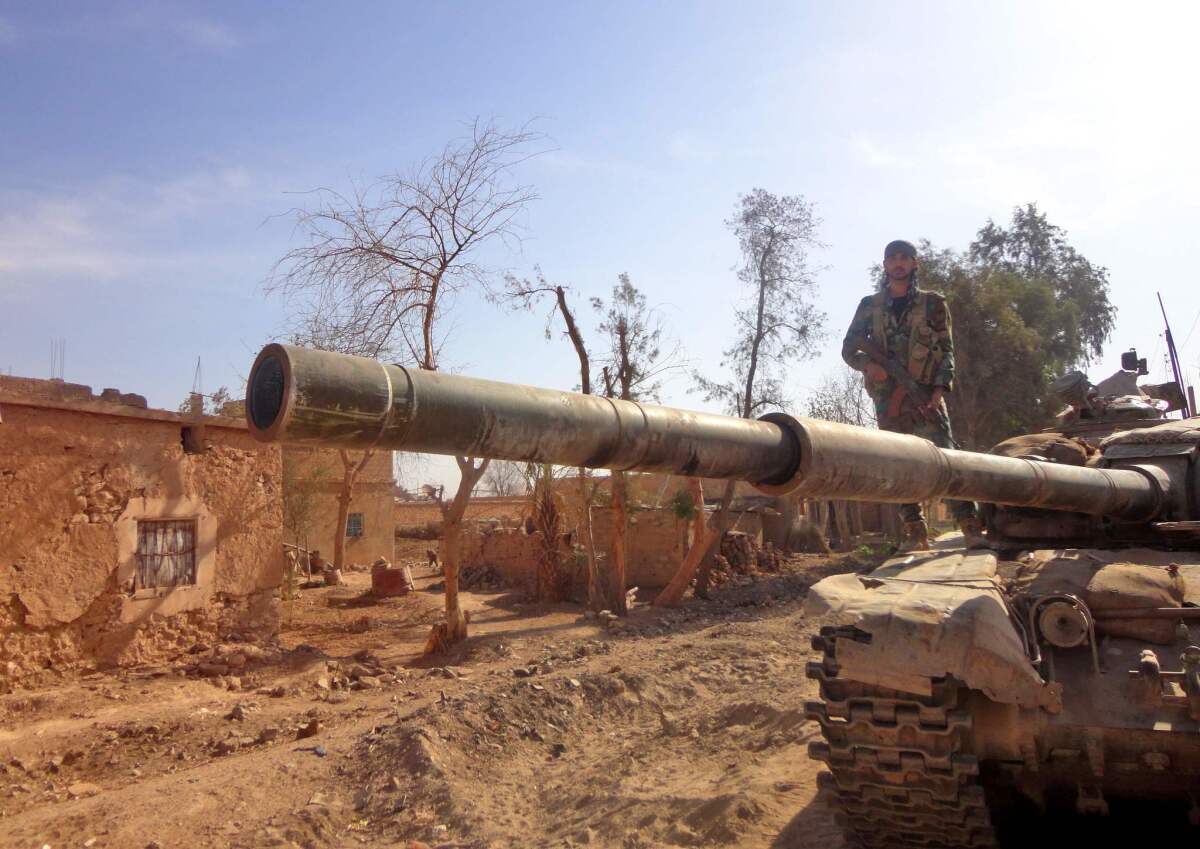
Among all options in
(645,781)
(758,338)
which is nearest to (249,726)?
(645,781)

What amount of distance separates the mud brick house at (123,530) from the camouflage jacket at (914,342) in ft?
23.3

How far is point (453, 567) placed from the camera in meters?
11.5

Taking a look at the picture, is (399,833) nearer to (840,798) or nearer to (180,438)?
(840,798)

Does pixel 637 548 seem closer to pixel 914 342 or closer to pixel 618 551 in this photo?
pixel 618 551

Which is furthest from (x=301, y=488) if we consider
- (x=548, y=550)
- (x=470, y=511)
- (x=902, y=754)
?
(x=902, y=754)

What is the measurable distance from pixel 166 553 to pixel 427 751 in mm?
5033

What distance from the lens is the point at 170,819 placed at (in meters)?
5.32

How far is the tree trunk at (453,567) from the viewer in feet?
36.4

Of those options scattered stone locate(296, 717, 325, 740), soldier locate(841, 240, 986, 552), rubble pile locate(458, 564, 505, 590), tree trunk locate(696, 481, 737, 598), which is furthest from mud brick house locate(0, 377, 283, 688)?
soldier locate(841, 240, 986, 552)

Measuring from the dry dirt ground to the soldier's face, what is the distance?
3063mm

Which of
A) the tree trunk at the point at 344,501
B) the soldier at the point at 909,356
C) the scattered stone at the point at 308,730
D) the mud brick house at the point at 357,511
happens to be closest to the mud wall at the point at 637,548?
the tree trunk at the point at 344,501

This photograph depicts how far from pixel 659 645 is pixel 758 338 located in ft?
23.2

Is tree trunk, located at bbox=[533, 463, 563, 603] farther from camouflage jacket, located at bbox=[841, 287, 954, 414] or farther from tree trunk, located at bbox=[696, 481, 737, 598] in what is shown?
camouflage jacket, located at bbox=[841, 287, 954, 414]

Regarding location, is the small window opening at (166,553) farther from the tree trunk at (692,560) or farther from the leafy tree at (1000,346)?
the leafy tree at (1000,346)
